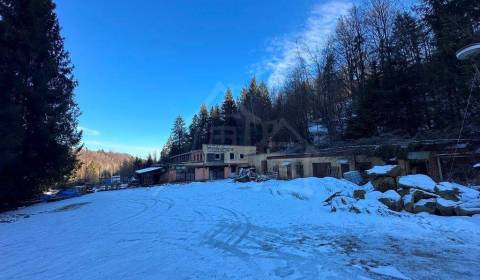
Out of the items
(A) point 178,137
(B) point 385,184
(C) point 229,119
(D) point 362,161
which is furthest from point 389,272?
(A) point 178,137

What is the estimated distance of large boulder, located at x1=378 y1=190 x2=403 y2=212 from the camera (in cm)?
914

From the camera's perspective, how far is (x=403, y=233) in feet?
22.4

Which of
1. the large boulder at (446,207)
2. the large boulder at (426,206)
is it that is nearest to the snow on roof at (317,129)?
the large boulder at (426,206)

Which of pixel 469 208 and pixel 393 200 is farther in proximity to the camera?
pixel 393 200

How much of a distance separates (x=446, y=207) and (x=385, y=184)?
2971 mm

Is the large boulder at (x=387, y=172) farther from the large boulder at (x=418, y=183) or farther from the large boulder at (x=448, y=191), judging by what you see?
the large boulder at (x=448, y=191)

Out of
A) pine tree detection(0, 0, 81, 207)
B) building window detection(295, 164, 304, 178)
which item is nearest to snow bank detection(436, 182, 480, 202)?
building window detection(295, 164, 304, 178)

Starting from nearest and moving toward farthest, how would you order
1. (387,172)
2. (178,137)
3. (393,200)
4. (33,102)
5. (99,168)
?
1. (393,200)
2. (387,172)
3. (33,102)
4. (178,137)
5. (99,168)


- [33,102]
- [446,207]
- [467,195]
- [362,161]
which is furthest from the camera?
[362,161]

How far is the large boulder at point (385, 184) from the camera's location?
10961 millimetres

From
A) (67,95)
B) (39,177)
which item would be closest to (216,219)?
(39,177)

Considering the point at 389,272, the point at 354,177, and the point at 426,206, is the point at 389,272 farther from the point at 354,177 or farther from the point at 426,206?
the point at 354,177

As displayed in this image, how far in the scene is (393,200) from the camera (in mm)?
9328

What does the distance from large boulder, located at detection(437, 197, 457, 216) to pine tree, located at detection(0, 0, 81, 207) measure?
19.5 m
